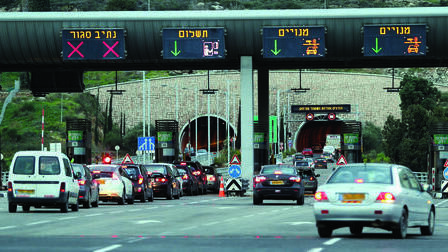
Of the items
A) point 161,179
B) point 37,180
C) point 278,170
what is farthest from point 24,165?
point 161,179

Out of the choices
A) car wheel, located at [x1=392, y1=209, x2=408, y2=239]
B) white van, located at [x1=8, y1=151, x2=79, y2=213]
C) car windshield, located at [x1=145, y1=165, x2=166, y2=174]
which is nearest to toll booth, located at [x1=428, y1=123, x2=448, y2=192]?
car windshield, located at [x1=145, y1=165, x2=166, y2=174]

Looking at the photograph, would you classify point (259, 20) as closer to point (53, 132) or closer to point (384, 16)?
point (384, 16)

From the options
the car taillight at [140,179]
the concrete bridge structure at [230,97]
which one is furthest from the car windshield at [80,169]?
the concrete bridge structure at [230,97]

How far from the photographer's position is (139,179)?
40469 millimetres

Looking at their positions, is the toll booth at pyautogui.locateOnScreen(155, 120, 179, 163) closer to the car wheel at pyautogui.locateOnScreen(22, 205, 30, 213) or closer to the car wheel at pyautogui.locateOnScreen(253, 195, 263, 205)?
the car wheel at pyautogui.locateOnScreen(253, 195, 263, 205)

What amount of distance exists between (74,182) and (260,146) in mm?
25441

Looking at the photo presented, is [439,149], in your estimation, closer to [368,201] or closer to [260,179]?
[260,179]

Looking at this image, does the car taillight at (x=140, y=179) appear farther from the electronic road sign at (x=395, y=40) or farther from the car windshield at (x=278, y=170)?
the electronic road sign at (x=395, y=40)

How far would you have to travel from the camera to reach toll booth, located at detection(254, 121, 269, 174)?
54.8 m

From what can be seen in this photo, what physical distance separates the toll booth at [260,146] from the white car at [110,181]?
1811cm

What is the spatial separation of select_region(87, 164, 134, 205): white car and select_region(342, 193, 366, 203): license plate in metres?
18.7

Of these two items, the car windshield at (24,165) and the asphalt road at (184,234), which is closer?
the asphalt road at (184,234)

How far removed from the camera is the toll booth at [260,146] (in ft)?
180

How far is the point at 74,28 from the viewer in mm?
46375
